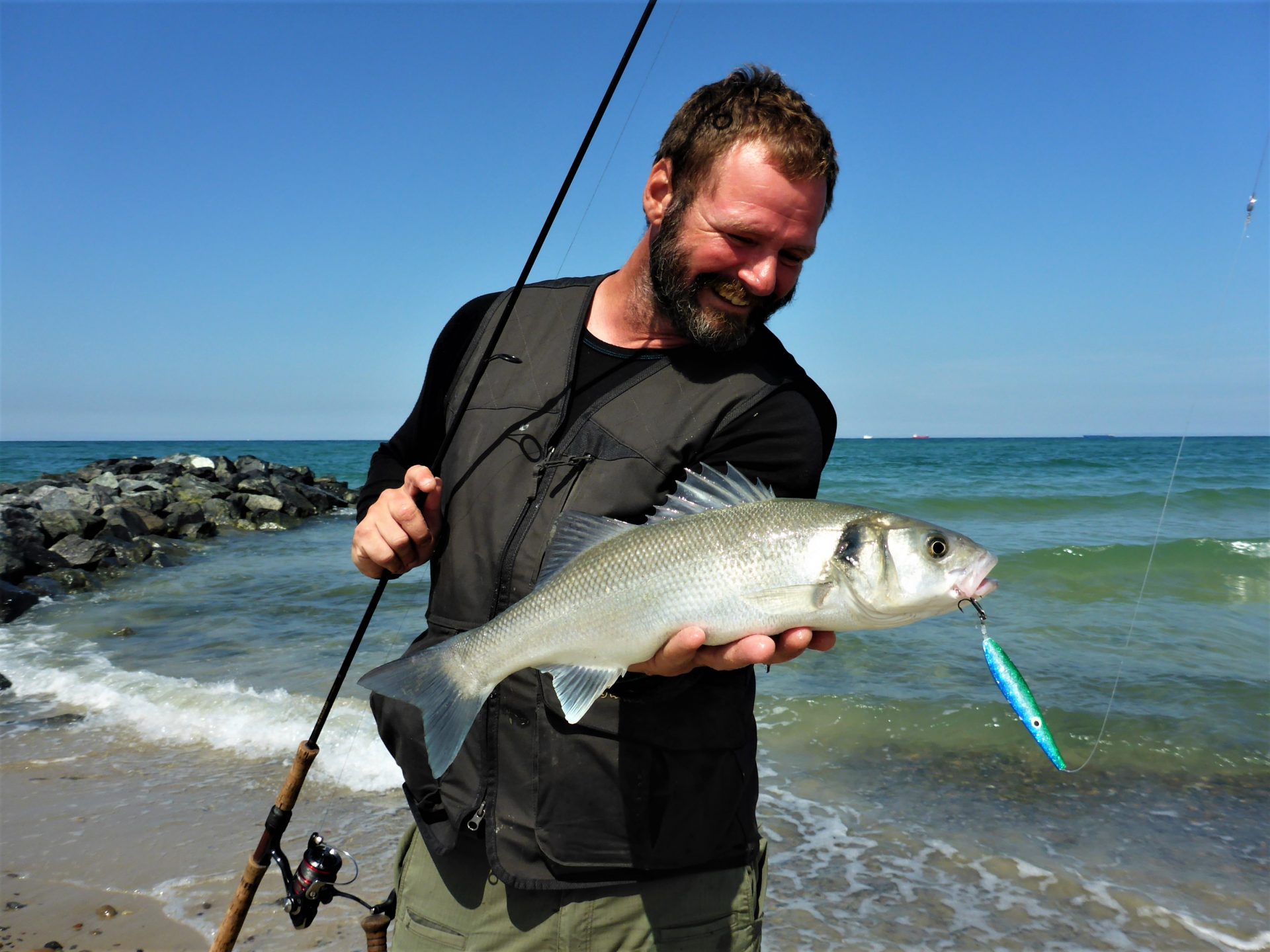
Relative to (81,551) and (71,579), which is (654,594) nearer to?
(71,579)

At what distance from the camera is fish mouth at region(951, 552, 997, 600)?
2.34 meters

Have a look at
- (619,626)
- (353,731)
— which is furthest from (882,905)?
(353,731)

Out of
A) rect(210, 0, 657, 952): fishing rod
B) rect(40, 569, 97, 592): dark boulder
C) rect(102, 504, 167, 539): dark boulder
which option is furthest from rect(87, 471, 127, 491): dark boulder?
rect(210, 0, 657, 952): fishing rod

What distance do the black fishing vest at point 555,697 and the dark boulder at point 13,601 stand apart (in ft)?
35.4

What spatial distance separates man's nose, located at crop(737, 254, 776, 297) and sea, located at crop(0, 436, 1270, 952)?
134 inches

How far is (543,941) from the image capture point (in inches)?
92.7

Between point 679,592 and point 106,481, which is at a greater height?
point 679,592

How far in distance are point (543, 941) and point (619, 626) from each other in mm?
847

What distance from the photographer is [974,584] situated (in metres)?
2.36

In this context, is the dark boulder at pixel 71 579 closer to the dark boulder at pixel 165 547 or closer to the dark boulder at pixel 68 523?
the dark boulder at pixel 68 523

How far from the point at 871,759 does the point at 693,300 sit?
17.1ft

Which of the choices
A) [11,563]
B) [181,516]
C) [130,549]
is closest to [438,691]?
[11,563]

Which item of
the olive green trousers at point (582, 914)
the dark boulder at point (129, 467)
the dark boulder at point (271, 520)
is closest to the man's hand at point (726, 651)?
the olive green trousers at point (582, 914)

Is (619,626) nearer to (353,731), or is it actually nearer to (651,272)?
(651,272)
